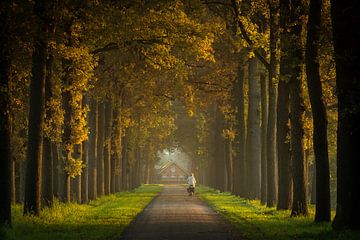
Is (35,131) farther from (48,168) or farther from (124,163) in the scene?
(124,163)

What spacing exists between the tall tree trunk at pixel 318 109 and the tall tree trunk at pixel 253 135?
60.6 ft

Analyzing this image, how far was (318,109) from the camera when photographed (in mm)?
21828

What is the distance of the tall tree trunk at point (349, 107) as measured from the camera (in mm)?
18000

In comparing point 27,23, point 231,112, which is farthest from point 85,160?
point 27,23

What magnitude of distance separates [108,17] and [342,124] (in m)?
12.0

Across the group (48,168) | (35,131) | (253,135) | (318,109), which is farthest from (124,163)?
(318,109)

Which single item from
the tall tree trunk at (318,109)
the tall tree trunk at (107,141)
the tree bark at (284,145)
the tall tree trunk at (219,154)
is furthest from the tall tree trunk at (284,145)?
the tall tree trunk at (219,154)

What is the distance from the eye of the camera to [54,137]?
28344 mm

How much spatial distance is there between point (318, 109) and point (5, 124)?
978cm

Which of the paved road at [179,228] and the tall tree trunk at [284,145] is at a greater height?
the tall tree trunk at [284,145]

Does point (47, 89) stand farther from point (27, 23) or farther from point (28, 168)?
point (27, 23)

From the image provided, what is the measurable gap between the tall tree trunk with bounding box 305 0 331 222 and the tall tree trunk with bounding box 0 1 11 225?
31.3 ft

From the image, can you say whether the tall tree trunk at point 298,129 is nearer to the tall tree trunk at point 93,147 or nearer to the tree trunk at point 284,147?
the tree trunk at point 284,147

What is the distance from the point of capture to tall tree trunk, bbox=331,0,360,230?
1800cm
